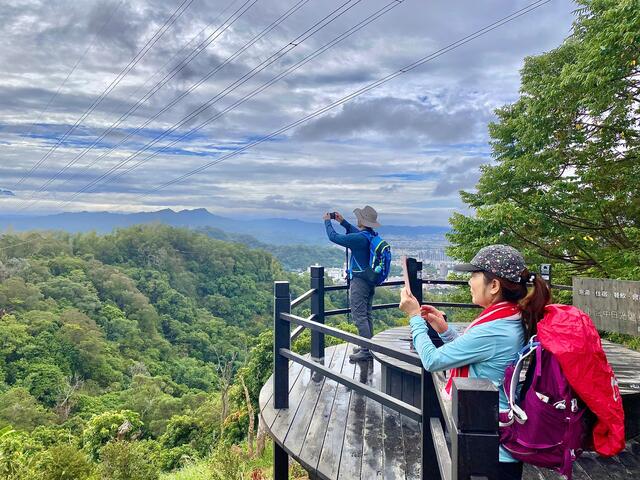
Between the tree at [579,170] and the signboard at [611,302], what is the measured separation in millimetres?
2819

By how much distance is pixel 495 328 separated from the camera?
169 cm

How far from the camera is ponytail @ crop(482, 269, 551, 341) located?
1.66 metres

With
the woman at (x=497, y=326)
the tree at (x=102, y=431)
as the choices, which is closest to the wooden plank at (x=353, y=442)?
the woman at (x=497, y=326)

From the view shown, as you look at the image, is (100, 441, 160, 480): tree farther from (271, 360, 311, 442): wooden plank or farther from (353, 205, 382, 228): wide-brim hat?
(353, 205, 382, 228): wide-brim hat

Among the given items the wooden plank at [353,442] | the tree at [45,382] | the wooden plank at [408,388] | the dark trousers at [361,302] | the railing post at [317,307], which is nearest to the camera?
the wooden plank at [353,442]

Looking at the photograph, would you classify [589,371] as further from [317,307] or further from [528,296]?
[317,307]

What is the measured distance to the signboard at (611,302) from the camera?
4812 millimetres

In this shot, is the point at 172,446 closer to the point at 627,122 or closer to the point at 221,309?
the point at 627,122

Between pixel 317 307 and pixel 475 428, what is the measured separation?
3998 mm

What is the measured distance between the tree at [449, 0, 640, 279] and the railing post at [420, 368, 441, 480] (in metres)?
6.83

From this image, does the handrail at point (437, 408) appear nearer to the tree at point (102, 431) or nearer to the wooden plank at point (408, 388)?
the wooden plank at point (408, 388)

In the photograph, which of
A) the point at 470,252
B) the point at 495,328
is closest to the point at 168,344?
the point at 470,252

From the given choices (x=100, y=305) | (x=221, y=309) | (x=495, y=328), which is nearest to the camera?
(x=495, y=328)

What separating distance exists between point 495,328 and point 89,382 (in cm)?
4887
